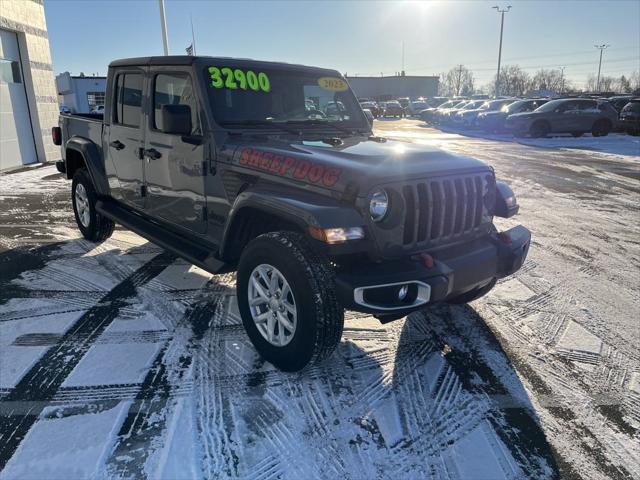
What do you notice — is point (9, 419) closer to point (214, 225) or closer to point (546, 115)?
point (214, 225)

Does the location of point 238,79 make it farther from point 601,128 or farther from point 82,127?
point 601,128

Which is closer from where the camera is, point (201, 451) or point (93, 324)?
point (201, 451)

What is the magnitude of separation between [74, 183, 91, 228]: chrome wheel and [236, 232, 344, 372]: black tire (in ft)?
11.6

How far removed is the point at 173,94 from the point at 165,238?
1.20 meters

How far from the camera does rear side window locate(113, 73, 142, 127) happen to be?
430 centimetres

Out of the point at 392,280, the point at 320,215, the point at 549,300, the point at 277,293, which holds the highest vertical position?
the point at 320,215

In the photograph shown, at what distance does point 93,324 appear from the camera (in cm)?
360

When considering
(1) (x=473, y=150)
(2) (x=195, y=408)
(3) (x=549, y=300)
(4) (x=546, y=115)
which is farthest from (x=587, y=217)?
(4) (x=546, y=115)

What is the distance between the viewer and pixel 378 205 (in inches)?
108

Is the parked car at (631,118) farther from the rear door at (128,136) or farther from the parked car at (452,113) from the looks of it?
the rear door at (128,136)

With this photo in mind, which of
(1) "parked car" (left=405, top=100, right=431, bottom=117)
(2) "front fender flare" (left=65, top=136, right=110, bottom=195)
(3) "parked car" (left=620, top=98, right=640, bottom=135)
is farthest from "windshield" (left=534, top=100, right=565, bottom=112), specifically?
(1) "parked car" (left=405, top=100, right=431, bottom=117)

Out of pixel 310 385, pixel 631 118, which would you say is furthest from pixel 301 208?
pixel 631 118

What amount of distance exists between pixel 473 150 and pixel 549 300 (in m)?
12.5

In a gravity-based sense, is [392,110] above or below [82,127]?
below
